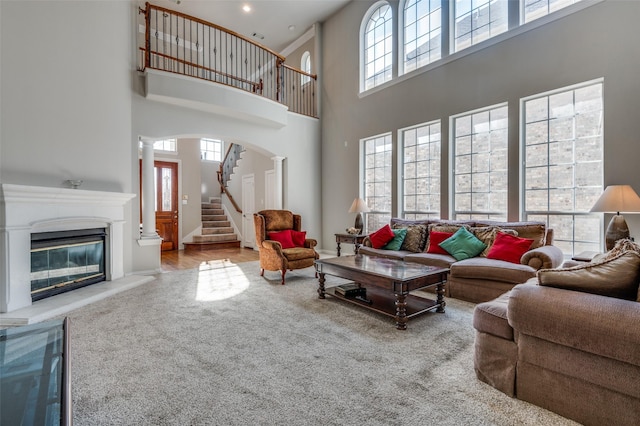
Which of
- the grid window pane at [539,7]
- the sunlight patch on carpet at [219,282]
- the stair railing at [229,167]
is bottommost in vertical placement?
the sunlight patch on carpet at [219,282]

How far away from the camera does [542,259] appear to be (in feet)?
10.5

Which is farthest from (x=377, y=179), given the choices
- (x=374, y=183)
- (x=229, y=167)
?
(x=229, y=167)

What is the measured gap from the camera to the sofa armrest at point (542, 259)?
3171mm

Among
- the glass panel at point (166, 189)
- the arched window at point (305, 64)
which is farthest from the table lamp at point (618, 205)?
the glass panel at point (166, 189)

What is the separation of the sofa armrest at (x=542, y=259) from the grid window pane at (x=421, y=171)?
6.48ft

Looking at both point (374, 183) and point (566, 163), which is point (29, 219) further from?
point (566, 163)

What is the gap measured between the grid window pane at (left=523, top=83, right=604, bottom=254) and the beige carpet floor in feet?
5.97

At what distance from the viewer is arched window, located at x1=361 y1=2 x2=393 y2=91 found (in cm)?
600

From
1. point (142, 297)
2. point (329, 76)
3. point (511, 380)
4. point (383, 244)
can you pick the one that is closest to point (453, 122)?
point (383, 244)

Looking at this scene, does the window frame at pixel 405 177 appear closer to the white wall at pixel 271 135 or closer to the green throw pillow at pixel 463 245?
the green throw pillow at pixel 463 245

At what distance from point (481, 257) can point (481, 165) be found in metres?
1.55

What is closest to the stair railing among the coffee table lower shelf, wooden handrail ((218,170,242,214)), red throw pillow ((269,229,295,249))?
wooden handrail ((218,170,242,214))

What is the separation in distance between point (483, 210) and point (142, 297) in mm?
4854

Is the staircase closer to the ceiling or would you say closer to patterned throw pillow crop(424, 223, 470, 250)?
the ceiling
